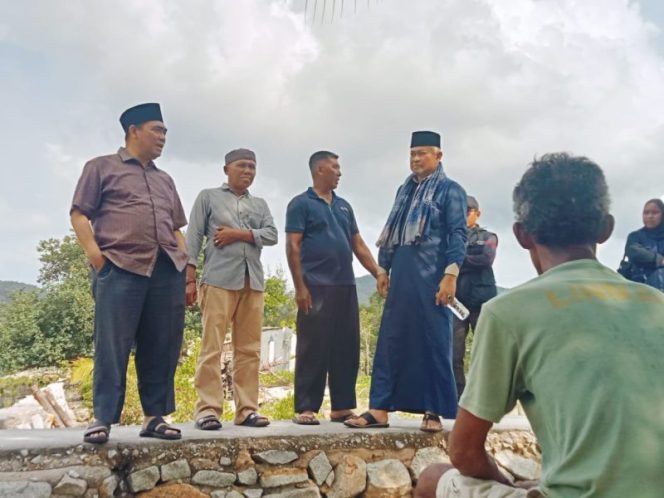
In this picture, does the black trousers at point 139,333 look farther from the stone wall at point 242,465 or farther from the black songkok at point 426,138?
the black songkok at point 426,138

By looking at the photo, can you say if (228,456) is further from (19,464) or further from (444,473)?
(444,473)

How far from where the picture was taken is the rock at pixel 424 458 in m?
3.94

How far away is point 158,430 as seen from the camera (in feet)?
11.5

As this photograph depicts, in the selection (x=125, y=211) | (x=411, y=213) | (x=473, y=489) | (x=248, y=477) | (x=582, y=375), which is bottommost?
(x=248, y=477)

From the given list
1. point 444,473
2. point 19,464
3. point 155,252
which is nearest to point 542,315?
point 444,473

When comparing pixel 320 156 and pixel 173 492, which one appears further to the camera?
pixel 320 156

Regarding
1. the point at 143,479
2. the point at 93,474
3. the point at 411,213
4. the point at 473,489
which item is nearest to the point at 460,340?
the point at 411,213

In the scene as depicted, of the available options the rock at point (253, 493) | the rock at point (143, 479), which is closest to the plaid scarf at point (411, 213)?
the rock at point (253, 493)

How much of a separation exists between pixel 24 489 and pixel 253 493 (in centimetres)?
119

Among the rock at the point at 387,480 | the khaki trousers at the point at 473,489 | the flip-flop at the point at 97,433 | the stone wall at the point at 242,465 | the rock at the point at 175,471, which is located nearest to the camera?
the khaki trousers at the point at 473,489

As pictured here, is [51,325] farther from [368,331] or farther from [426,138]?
[426,138]

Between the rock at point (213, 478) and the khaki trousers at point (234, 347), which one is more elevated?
the khaki trousers at point (234, 347)

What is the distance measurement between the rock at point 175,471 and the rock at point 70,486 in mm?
416

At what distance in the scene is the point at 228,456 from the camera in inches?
140
